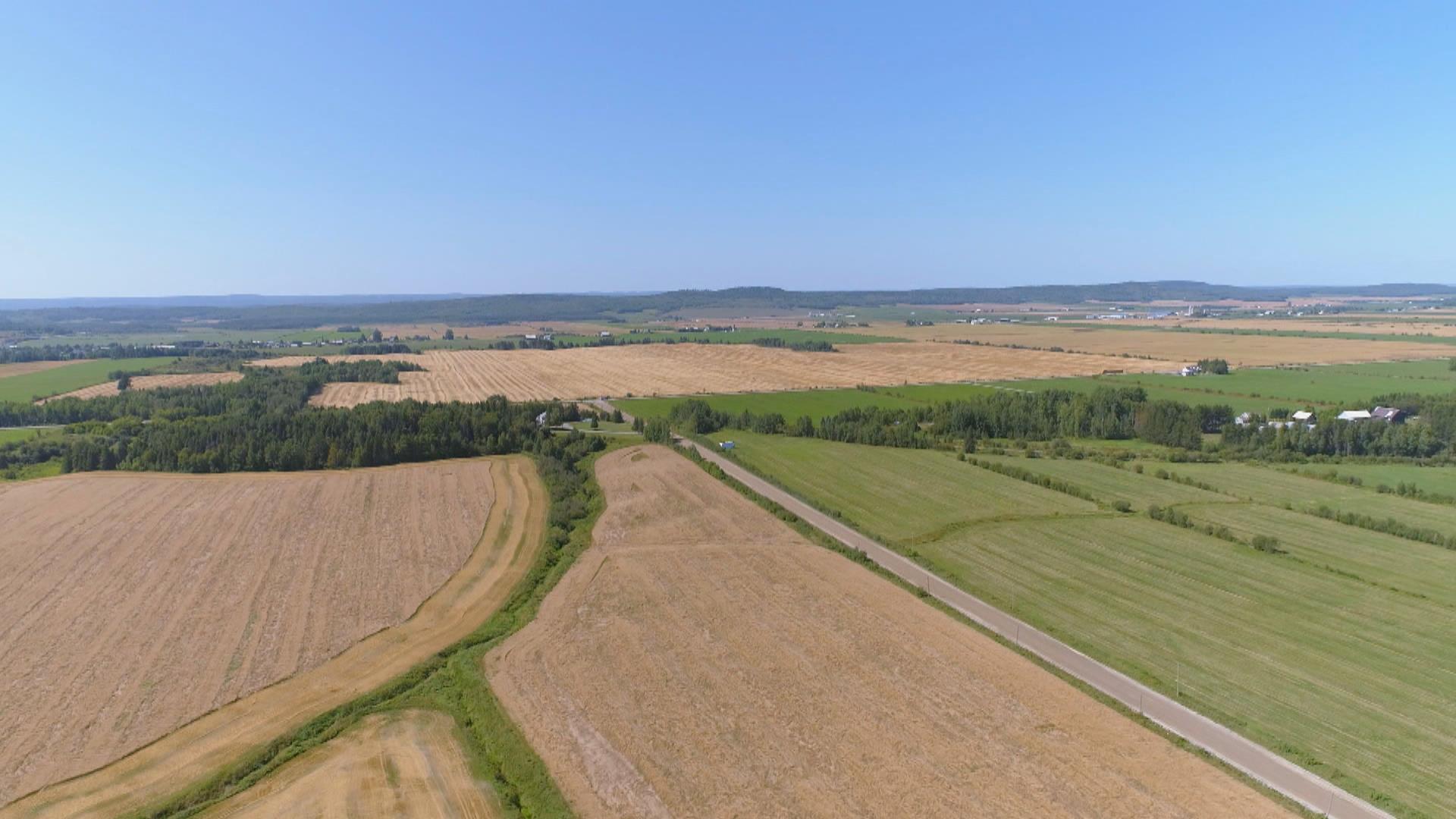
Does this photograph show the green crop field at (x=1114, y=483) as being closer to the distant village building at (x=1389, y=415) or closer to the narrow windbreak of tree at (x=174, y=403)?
the distant village building at (x=1389, y=415)

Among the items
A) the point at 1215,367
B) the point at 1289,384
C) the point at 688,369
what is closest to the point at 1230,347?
the point at 1215,367

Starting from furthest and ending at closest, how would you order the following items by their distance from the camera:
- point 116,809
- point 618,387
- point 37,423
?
1. point 618,387
2. point 37,423
3. point 116,809

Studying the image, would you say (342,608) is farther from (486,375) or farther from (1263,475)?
(486,375)

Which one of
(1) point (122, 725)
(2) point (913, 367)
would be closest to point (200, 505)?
(1) point (122, 725)

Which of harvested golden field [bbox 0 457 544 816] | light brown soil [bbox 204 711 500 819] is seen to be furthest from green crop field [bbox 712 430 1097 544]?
light brown soil [bbox 204 711 500 819]

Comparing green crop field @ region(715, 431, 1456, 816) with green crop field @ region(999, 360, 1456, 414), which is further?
green crop field @ region(999, 360, 1456, 414)

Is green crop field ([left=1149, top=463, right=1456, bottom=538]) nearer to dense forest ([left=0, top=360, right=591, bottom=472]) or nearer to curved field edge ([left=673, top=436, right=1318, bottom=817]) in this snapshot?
curved field edge ([left=673, top=436, right=1318, bottom=817])

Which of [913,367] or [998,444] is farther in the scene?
[913,367]
